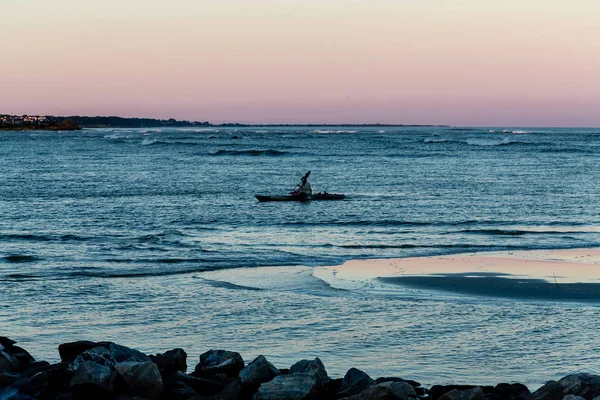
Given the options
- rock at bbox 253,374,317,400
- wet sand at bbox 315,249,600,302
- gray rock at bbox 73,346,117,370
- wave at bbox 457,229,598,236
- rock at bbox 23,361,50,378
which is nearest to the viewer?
rock at bbox 253,374,317,400

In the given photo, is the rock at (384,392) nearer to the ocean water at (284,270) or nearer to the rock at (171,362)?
the ocean water at (284,270)

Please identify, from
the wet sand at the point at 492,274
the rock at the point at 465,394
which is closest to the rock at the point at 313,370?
the rock at the point at 465,394

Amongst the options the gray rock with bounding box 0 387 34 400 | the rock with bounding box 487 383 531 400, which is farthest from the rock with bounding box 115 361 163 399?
the rock with bounding box 487 383 531 400

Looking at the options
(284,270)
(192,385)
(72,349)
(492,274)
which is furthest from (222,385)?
(492,274)

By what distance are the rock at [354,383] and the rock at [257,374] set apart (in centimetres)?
85

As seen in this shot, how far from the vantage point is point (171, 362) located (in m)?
10.7

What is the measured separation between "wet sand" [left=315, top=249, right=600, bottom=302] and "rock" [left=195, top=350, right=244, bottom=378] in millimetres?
7632

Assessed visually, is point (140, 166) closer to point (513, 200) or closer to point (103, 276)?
point (513, 200)

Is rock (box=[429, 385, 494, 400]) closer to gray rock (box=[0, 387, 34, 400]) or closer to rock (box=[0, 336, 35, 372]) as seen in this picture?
gray rock (box=[0, 387, 34, 400])

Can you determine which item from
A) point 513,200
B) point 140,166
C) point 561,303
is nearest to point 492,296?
→ point 561,303

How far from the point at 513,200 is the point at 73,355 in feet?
103

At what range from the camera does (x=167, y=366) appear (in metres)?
10.6

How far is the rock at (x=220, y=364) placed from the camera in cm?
1053

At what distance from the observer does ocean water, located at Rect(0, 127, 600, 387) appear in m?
12.5
